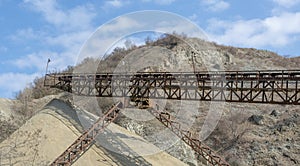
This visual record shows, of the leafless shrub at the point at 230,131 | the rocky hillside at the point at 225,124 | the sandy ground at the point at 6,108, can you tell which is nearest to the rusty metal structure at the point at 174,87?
the rocky hillside at the point at 225,124

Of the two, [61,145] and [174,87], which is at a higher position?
[174,87]

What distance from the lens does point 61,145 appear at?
22938 mm


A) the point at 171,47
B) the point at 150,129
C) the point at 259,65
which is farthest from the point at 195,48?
the point at 150,129

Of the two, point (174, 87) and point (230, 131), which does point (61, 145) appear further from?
point (230, 131)

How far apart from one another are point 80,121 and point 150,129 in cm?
1005

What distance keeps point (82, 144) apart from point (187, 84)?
8.36m

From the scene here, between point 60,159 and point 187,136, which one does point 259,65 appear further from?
point 60,159

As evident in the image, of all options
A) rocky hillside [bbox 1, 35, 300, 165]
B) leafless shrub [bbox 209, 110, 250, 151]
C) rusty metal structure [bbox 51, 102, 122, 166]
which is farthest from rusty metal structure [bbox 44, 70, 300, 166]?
leafless shrub [bbox 209, 110, 250, 151]

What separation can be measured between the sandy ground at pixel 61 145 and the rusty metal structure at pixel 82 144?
466 millimetres

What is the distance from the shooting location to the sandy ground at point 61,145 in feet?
69.4

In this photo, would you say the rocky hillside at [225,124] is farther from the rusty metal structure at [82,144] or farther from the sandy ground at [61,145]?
the rusty metal structure at [82,144]

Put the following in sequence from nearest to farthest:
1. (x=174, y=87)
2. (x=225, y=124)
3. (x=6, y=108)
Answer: (x=174, y=87) → (x=6, y=108) → (x=225, y=124)

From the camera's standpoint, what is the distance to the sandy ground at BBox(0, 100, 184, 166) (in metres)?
21.2

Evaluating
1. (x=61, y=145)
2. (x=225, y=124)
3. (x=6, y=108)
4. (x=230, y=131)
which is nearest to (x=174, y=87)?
(x=61, y=145)
